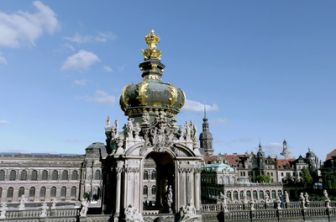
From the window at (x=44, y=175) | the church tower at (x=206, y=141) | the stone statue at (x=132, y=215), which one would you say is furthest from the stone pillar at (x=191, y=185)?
the church tower at (x=206, y=141)

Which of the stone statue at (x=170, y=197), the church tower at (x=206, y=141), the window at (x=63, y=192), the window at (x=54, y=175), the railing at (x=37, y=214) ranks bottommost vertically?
the window at (x=63, y=192)

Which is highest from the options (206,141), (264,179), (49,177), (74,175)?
(206,141)

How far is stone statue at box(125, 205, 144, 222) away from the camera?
1525cm

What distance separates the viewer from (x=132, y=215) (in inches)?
604

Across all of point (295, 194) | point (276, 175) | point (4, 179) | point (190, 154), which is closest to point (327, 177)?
point (295, 194)

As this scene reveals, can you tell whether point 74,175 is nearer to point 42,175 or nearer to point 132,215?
point 42,175

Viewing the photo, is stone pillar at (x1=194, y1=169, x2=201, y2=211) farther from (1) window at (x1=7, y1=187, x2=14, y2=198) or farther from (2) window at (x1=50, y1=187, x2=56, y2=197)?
(1) window at (x1=7, y1=187, x2=14, y2=198)

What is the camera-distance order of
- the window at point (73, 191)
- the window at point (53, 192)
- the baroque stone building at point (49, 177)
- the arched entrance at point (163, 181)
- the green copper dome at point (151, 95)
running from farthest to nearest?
the window at point (73, 191), the window at point (53, 192), the baroque stone building at point (49, 177), the arched entrance at point (163, 181), the green copper dome at point (151, 95)

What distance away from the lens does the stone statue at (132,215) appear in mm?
15250

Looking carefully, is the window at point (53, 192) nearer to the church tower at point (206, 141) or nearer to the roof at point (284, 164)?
the church tower at point (206, 141)

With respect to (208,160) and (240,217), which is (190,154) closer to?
(240,217)

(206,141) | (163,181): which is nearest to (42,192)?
(163,181)

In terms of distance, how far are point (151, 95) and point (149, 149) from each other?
3.29 metres

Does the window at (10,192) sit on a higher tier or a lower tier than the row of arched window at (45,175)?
lower
